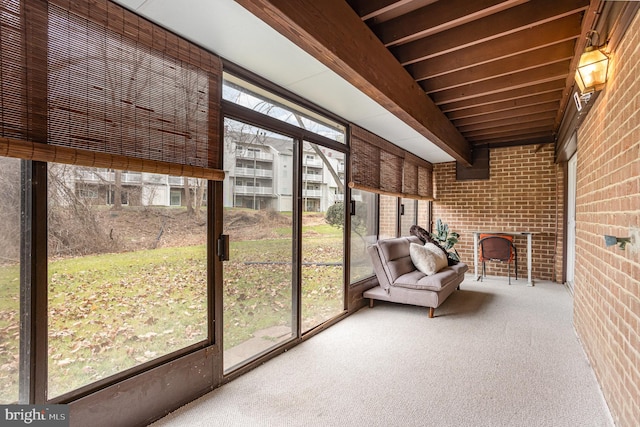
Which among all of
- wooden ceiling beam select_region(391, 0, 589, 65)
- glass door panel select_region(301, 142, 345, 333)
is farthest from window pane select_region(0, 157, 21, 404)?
wooden ceiling beam select_region(391, 0, 589, 65)

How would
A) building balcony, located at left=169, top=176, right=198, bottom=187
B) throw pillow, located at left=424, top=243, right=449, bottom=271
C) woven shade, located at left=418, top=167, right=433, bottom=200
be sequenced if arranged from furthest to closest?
woven shade, located at left=418, top=167, right=433, bottom=200 < throw pillow, located at left=424, top=243, right=449, bottom=271 < building balcony, located at left=169, top=176, right=198, bottom=187

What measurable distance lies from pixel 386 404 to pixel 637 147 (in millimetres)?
1846

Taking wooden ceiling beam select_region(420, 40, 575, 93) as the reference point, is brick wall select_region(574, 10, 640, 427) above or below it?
below

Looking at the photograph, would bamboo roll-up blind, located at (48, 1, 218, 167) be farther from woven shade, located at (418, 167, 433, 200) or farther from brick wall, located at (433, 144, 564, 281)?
brick wall, located at (433, 144, 564, 281)

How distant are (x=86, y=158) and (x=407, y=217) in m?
4.86

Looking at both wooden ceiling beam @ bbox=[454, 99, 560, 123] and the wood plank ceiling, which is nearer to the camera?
the wood plank ceiling

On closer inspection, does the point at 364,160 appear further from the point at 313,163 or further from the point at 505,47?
the point at 505,47

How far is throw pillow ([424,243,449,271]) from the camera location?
4102mm

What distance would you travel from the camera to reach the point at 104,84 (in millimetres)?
1531

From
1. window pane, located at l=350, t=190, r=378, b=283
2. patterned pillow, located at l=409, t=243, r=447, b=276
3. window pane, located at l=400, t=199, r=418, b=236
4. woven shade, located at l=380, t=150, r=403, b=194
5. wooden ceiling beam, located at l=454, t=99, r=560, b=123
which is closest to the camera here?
wooden ceiling beam, located at l=454, t=99, r=560, b=123

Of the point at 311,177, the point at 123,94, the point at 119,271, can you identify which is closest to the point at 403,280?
the point at 311,177

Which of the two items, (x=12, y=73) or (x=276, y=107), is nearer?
(x=12, y=73)

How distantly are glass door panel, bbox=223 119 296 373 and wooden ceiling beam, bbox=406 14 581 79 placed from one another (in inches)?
54.1

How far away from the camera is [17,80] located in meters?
1.27
